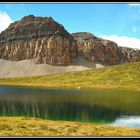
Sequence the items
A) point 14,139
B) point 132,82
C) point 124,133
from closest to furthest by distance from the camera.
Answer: point 14,139 → point 124,133 → point 132,82

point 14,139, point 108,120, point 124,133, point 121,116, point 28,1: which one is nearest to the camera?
point 14,139

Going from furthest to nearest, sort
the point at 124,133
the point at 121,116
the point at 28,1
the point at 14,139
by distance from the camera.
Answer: the point at 121,116, the point at 124,133, the point at 28,1, the point at 14,139

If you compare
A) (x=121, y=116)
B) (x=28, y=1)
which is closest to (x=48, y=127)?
(x=28, y=1)

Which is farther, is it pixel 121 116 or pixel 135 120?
pixel 121 116

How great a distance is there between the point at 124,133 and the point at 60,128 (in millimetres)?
6960

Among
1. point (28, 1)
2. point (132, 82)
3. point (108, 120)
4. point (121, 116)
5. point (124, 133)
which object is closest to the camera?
point (28, 1)

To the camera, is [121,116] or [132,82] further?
[132,82]

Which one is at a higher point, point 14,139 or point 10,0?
point 10,0

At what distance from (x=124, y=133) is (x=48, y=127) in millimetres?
8329

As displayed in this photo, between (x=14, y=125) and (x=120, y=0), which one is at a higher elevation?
(x=120, y=0)

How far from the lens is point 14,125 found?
3509cm

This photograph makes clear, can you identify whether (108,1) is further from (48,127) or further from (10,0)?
(48,127)

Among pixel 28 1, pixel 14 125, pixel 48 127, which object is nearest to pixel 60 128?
pixel 48 127

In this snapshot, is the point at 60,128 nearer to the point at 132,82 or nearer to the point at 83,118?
the point at 83,118
